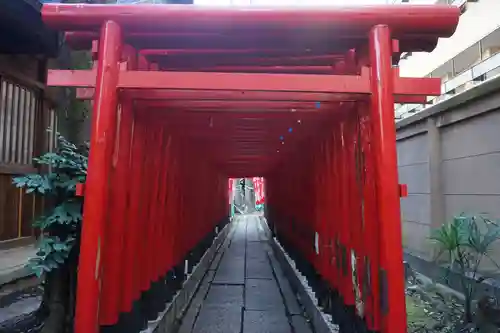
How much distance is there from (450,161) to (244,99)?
17.3 feet

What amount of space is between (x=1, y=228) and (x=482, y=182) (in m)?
8.57

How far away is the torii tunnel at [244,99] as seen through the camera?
2.54 meters

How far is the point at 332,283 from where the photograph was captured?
453 cm

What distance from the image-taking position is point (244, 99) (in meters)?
2.86

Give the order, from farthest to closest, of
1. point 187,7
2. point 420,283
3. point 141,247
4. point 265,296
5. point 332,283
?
point 265,296 → point 420,283 → point 332,283 → point 141,247 → point 187,7

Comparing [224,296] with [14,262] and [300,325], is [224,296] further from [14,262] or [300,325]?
[14,262]

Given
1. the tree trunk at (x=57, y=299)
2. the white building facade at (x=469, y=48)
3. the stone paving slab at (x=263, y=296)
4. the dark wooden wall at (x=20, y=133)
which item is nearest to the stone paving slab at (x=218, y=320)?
the stone paving slab at (x=263, y=296)

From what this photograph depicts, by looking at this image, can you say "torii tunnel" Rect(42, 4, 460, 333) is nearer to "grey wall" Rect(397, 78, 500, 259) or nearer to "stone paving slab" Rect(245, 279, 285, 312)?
"stone paving slab" Rect(245, 279, 285, 312)

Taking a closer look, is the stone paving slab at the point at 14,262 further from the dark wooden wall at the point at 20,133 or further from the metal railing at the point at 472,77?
the metal railing at the point at 472,77

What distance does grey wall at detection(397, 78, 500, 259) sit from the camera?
5.66 metres

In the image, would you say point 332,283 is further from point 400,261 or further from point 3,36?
point 3,36

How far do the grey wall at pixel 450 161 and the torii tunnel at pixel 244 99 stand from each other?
9.14 feet

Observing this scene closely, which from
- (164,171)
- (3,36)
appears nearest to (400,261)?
(164,171)

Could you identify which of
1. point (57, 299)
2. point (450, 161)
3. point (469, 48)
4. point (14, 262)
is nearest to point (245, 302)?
point (57, 299)
